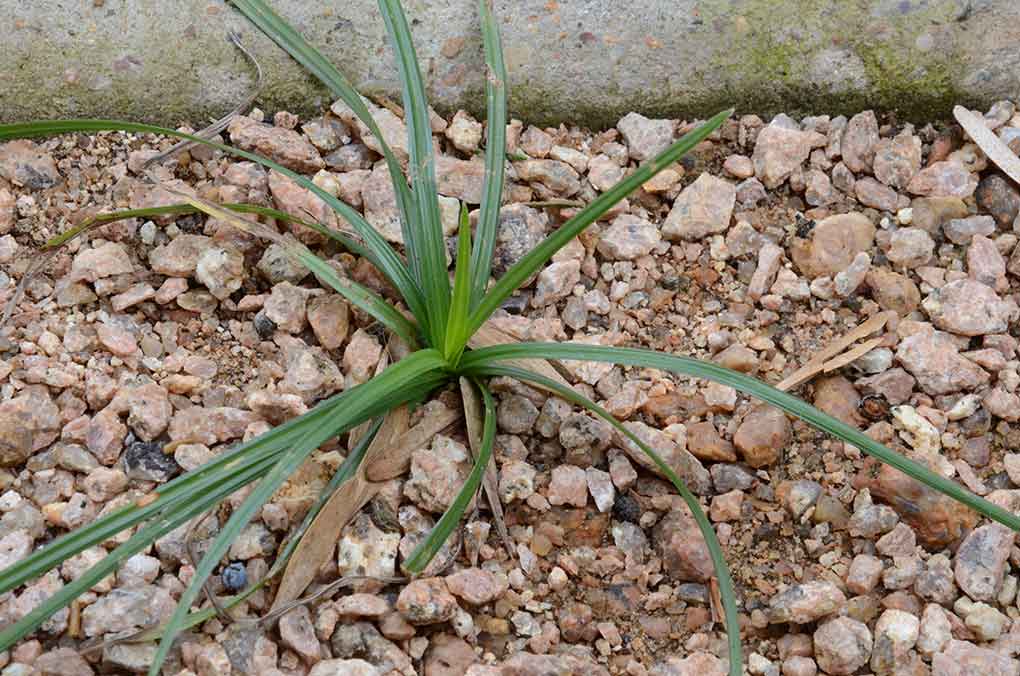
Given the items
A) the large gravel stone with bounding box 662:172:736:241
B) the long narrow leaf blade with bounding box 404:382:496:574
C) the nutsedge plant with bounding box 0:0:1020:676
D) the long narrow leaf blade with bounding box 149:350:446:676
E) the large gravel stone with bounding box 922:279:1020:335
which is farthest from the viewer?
the large gravel stone with bounding box 662:172:736:241

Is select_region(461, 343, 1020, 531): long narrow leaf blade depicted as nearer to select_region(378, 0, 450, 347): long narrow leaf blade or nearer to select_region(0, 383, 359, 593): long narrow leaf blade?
select_region(378, 0, 450, 347): long narrow leaf blade

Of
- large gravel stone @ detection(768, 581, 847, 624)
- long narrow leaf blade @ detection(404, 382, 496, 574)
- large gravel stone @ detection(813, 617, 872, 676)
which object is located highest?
long narrow leaf blade @ detection(404, 382, 496, 574)

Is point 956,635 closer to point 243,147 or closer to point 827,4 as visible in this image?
point 827,4

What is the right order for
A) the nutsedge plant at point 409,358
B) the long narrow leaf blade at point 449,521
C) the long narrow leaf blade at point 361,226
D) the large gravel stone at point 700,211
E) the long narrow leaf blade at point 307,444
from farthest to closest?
1. the large gravel stone at point 700,211
2. the long narrow leaf blade at point 361,226
3. the long narrow leaf blade at point 449,521
4. the nutsedge plant at point 409,358
5. the long narrow leaf blade at point 307,444

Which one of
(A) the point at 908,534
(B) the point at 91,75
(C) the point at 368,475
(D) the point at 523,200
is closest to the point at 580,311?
(D) the point at 523,200

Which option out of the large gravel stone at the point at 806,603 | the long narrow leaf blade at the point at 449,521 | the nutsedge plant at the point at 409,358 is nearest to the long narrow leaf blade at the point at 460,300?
the nutsedge plant at the point at 409,358

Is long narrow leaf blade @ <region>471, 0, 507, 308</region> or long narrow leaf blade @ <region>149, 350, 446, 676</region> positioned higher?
long narrow leaf blade @ <region>471, 0, 507, 308</region>

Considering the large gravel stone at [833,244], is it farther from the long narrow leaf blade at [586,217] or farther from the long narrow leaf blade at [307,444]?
the long narrow leaf blade at [307,444]

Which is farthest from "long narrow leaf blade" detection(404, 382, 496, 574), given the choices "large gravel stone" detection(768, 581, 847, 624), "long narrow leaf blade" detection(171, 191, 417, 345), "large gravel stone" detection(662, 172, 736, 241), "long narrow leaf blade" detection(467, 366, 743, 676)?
"large gravel stone" detection(662, 172, 736, 241)
